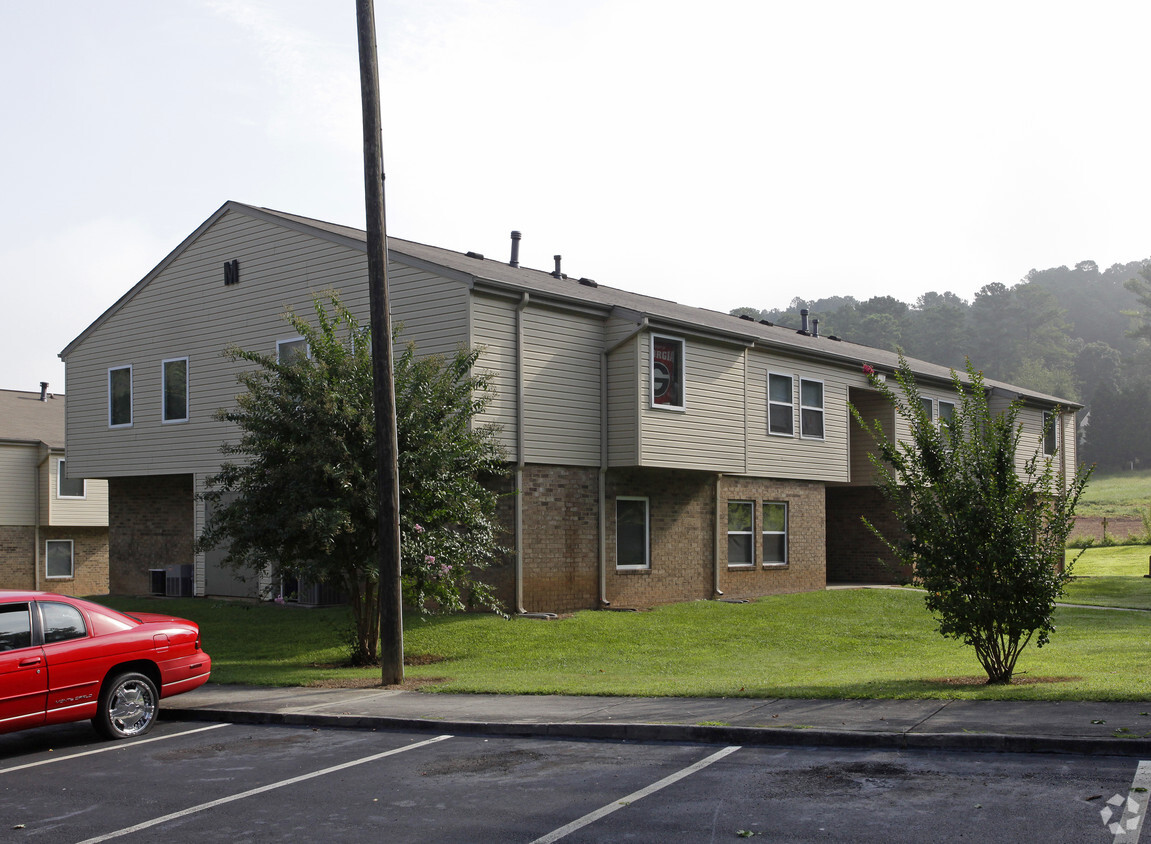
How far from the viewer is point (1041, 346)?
399 feet

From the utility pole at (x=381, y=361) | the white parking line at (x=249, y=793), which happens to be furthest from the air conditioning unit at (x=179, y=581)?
the white parking line at (x=249, y=793)

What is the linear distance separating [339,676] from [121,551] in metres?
14.7

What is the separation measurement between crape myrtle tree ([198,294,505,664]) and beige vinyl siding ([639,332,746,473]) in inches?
221

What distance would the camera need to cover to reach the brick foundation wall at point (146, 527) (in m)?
26.4

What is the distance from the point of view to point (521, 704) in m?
11.8

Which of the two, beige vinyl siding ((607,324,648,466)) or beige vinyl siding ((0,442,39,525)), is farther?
beige vinyl siding ((0,442,39,525))

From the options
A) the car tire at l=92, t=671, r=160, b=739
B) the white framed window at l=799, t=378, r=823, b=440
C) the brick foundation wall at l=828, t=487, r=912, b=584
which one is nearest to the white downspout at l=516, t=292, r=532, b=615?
the car tire at l=92, t=671, r=160, b=739

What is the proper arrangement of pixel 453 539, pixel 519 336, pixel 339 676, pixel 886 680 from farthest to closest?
1. pixel 519 336
2. pixel 453 539
3. pixel 339 676
4. pixel 886 680

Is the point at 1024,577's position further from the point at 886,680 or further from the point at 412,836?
the point at 412,836

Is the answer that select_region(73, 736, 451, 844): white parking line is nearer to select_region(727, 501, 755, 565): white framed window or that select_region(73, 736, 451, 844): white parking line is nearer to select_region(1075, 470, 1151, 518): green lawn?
select_region(727, 501, 755, 565): white framed window

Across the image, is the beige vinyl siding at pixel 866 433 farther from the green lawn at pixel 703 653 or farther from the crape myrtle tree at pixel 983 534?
the crape myrtle tree at pixel 983 534

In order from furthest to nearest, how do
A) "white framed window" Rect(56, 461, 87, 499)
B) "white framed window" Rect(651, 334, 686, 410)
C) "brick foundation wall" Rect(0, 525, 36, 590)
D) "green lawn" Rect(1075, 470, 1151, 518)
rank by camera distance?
1. "green lawn" Rect(1075, 470, 1151, 518)
2. "white framed window" Rect(56, 461, 87, 499)
3. "brick foundation wall" Rect(0, 525, 36, 590)
4. "white framed window" Rect(651, 334, 686, 410)

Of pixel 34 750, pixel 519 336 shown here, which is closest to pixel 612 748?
pixel 34 750

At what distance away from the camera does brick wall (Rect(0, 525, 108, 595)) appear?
120 ft
